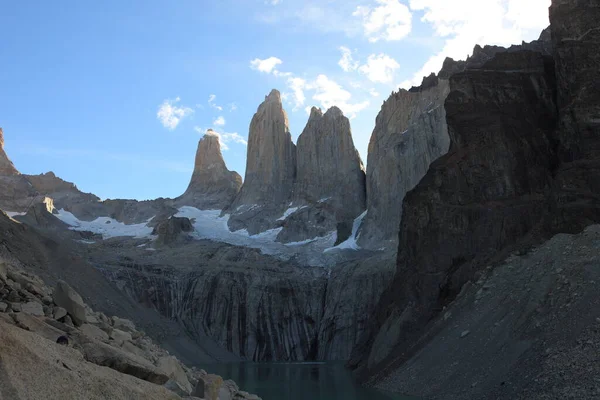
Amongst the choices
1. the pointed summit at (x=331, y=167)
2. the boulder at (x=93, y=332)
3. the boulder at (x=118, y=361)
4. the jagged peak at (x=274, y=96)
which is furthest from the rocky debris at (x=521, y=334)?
the jagged peak at (x=274, y=96)

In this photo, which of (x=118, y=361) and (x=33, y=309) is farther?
(x=33, y=309)

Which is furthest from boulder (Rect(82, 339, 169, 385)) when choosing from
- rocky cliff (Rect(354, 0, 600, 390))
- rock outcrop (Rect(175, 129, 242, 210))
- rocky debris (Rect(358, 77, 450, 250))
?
rock outcrop (Rect(175, 129, 242, 210))

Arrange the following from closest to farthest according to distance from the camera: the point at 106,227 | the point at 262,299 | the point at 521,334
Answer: the point at 521,334, the point at 262,299, the point at 106,227

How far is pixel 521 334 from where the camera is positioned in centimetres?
2556

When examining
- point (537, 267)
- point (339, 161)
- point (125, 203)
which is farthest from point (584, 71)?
point (125, 203)

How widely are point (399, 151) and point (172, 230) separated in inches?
1471

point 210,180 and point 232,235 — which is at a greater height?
point 210,180

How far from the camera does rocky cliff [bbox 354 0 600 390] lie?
1535 inches

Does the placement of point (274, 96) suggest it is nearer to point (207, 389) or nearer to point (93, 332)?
point (207, 389)

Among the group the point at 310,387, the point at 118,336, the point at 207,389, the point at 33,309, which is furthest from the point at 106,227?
the point at 33,309

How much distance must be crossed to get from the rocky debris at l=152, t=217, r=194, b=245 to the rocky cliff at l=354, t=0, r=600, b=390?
50.9m

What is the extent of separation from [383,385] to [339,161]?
247 ft

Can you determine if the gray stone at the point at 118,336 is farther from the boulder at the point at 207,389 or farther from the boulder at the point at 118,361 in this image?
the boulder at the point at 118,361

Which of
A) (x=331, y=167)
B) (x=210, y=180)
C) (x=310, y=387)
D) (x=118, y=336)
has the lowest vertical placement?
(x=310, y=387)
